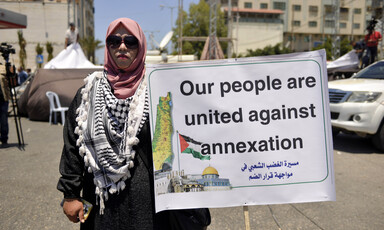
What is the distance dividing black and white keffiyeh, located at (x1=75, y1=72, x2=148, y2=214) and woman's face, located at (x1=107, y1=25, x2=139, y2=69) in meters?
0.17

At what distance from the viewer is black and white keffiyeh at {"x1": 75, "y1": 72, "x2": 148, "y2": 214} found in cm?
190

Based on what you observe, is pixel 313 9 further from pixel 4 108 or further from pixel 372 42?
pixel 4 108

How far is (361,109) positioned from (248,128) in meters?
5.14

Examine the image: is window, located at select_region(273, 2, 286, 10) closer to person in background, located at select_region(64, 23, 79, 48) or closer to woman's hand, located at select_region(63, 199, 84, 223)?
person in background, located at select_region(64, 23, 79, 48)

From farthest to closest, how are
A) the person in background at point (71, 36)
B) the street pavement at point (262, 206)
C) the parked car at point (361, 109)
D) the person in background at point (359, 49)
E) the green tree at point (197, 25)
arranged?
the green tree at point (197, 25)
the person in background at point (71, 36)
the person in background at point (359, 49)
the parked car at point (361, 109)
the street pavement at point (262, 206)

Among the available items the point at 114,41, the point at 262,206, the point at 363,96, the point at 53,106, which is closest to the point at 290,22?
the point at 53,106

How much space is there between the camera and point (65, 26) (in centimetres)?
5019

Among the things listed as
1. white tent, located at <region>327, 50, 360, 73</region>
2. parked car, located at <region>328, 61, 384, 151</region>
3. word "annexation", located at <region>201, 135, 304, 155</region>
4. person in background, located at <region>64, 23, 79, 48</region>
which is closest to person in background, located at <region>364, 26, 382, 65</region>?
white tent, located at <region>327, 50, 360, 73</region>

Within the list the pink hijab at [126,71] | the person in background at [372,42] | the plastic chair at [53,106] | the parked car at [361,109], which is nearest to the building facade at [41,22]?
the plastic chair at [53,106]

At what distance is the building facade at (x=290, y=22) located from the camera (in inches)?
2709

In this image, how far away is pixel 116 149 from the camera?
1.94m

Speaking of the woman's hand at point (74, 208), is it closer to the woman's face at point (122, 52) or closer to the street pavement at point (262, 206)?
the woman's face at point (122, 52)

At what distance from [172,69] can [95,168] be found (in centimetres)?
74

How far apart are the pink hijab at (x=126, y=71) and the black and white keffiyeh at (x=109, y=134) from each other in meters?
0.04
